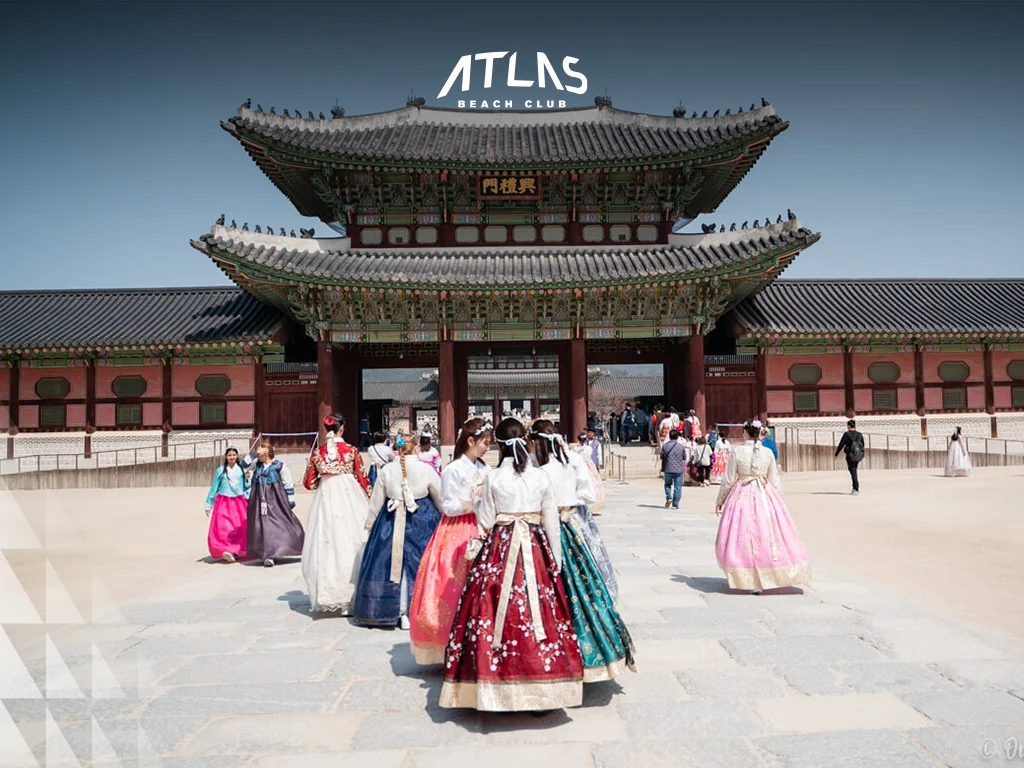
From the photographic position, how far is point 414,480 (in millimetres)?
6273

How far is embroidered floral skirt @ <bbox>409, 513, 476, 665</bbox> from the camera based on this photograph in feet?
16.3

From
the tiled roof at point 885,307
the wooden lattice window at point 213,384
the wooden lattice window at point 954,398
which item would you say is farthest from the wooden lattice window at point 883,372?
the wooden lattice window at point 213,384

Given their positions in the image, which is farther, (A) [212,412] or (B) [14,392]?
(B) [14,392]

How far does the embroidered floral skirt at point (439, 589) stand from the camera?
498 cm

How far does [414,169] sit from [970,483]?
15836 millimetres

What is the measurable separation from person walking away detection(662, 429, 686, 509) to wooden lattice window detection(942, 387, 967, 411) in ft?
45.6

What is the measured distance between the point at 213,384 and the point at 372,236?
649cm

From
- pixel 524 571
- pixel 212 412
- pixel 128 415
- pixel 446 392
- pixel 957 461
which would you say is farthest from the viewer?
pixel 128 415

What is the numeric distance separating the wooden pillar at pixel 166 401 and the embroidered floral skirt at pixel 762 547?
62.8 ft

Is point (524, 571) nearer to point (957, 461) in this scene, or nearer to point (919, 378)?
point (957, 461)

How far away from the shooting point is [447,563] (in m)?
5.15

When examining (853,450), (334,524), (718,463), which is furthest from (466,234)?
(334,524)

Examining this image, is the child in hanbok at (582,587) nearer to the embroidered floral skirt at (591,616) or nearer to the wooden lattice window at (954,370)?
the embroidered floral skirt at (591,616)

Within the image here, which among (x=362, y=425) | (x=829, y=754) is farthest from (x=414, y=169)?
(x=829, y=754)
